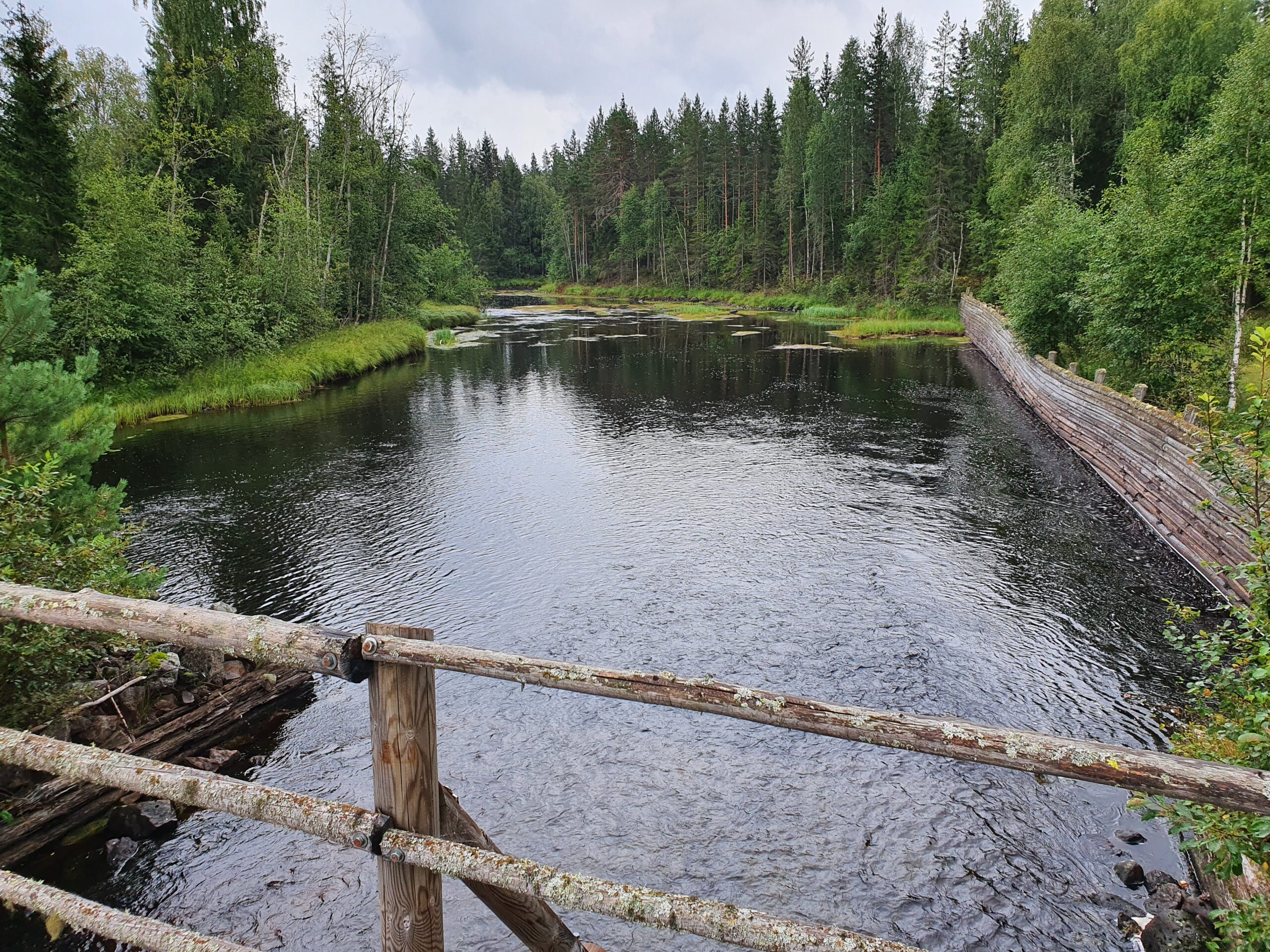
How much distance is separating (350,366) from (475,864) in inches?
1344

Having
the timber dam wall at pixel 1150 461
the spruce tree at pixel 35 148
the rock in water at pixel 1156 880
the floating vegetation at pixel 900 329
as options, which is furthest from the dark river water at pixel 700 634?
the floating vegetation at pixel 900 329

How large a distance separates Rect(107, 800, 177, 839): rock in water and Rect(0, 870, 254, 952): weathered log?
385 cm

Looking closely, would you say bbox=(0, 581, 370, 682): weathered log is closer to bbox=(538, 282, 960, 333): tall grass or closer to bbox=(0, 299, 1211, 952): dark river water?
bbox=(0, 299, 1211, 952): dark river water

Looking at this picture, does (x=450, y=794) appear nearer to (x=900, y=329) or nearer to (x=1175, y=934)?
(x=1175, y=934)

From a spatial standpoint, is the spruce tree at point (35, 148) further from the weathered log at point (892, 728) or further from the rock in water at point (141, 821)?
the weathered log at point (892, 728)

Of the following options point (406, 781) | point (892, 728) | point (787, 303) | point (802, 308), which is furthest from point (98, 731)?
point (787, 303)

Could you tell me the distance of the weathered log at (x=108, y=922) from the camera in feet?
9.75

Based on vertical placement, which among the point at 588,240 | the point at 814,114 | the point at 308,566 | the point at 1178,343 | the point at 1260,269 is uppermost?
the point at 814,114

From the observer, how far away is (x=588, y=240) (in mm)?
105062

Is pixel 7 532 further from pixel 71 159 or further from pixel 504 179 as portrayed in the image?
pixel 504 179

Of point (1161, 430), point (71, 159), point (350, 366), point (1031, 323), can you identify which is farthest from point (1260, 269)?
point (71, 159)

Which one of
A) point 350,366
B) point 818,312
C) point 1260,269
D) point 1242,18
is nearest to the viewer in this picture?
point 1260,269

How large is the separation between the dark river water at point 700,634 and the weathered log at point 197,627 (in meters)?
3.51

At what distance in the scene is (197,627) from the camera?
10.7 feet
